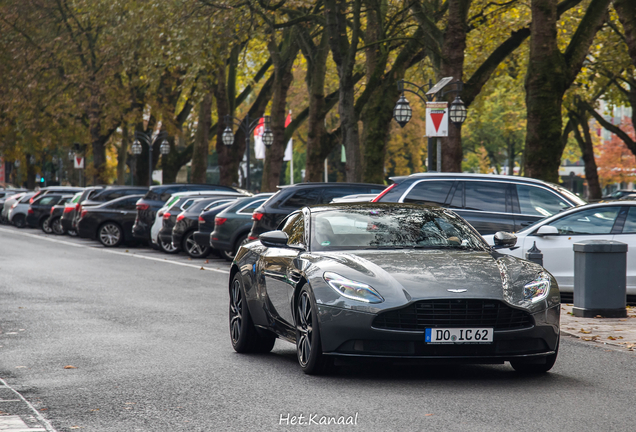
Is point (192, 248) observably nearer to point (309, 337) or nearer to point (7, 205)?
point (309, 337)

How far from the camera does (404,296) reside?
7.16 metres

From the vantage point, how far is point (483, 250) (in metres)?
8.35

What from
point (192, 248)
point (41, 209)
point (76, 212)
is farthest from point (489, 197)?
point (41, 209)

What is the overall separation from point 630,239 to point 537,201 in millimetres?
2528

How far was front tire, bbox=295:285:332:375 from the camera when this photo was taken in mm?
7492

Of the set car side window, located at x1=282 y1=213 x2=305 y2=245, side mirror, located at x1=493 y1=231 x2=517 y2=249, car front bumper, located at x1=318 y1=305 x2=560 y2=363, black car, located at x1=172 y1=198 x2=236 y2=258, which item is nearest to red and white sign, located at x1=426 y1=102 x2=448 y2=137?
black car, located at x1=172 y1=198 x2=236 y2=258

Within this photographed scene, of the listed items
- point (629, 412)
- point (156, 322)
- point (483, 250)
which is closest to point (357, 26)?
point (156, 322)

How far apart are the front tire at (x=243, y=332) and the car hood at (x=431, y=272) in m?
1.36

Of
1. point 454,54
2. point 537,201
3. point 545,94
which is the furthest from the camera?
point 454,54

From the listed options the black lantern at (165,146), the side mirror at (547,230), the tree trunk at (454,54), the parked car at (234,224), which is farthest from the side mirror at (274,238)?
the black lantern at (165,146)

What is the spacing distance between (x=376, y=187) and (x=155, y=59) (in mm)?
11613

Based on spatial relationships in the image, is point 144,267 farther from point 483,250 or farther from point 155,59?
point 483,250

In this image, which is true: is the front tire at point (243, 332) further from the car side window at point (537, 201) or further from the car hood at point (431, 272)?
the car side window at point (537, 201)

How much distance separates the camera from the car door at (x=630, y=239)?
42.8 ft
